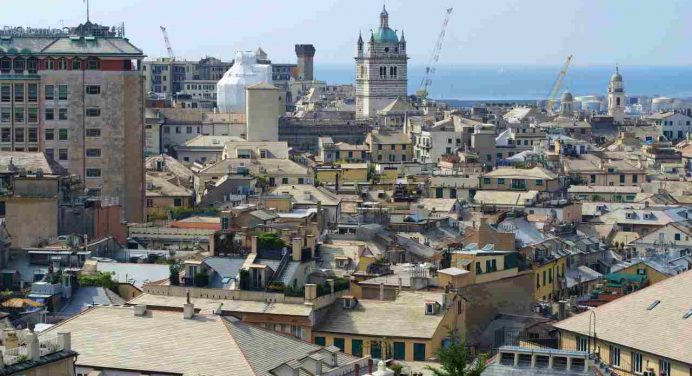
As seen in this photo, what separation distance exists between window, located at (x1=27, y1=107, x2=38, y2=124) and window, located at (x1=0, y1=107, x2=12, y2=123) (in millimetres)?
880

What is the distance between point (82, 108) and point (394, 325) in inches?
1494

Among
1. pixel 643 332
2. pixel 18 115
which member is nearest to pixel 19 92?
pixel 18 115

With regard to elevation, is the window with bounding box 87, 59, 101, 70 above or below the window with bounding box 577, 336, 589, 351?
above

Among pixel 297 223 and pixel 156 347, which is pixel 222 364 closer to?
pixel 156 347

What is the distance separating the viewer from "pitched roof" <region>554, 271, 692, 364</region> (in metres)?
46.1

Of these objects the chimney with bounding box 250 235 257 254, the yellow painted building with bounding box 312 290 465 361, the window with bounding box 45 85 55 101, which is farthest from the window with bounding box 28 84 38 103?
the yellow painted building with bounding box 312 290 465 361

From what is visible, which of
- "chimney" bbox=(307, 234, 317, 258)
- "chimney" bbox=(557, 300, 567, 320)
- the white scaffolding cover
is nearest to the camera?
"chimney" bbox=(557, 300, 567, 320)

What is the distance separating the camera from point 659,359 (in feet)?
149

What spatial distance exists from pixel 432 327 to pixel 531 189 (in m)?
48.7

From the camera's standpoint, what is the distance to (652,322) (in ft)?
157

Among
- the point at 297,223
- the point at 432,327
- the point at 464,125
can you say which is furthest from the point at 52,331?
the point at 464,125

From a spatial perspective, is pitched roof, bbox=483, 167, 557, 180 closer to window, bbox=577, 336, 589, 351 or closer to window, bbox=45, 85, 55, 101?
window, bbox=45, 85, 55, 101

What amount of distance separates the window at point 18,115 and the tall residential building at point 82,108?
0.04m

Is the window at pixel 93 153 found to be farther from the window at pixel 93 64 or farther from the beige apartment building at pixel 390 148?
the beige apartment building at pixel 390 148
